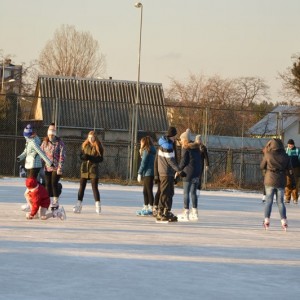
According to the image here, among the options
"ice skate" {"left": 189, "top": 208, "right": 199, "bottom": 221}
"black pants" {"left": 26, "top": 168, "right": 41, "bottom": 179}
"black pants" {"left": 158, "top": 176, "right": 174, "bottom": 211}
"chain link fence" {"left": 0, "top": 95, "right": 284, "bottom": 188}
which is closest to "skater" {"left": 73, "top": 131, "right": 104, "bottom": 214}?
"black pants" {"left": 26, "top": 168, "right": 41, "bottom": 179}

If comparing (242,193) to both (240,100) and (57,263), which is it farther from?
(240,100)

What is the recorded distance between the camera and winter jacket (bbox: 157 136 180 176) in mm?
16938

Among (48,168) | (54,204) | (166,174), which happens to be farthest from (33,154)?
A: (166,174)

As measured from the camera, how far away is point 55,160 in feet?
57.4

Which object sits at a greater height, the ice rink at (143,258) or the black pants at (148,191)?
the black pants at (148,191)

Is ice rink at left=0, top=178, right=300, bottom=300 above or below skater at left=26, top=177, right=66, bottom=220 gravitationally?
below

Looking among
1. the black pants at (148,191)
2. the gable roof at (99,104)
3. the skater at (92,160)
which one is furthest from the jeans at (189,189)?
the gable roof at (99,104)

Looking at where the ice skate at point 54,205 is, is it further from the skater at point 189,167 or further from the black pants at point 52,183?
the skater at point 189,167

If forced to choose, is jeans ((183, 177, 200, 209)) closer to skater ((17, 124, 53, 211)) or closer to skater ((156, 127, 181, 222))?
skater ((156, 127, 181, 222))

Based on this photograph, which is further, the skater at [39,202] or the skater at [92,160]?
the skater at [92,160]

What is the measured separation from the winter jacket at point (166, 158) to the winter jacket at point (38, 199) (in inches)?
86.7

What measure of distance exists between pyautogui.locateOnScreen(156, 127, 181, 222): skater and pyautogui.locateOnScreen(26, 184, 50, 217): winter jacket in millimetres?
2073

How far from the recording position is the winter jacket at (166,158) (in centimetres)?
1694

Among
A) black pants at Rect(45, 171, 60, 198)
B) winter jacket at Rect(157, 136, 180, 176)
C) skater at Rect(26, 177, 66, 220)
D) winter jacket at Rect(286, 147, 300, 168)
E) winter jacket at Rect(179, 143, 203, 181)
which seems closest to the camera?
skater at Rect(26, 177, 66, 220)
